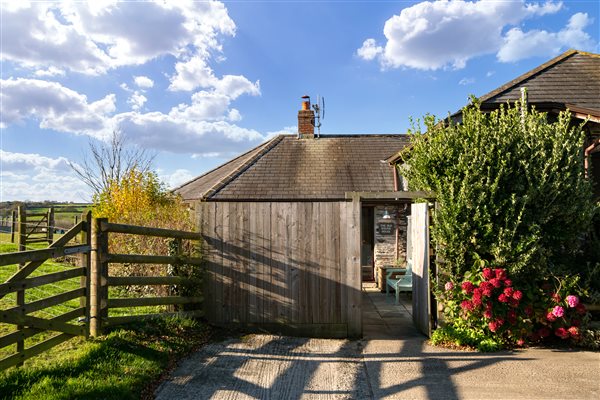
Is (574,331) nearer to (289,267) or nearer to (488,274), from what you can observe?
(488,274)

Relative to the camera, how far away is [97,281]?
5141 mm

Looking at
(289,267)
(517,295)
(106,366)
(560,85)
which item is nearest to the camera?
(106,366)

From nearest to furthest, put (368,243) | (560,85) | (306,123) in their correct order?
1. (560,85)
2. (368,243)
3. (306,123)

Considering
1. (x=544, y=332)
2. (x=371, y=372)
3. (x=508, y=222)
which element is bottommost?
(x=371, y=372)

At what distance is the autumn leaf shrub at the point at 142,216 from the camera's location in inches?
299

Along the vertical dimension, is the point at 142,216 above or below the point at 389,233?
above

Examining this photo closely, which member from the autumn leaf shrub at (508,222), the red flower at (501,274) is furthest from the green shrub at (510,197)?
the red flower at (501,274)

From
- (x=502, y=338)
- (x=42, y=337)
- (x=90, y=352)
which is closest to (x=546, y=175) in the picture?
(x=502, y=338)

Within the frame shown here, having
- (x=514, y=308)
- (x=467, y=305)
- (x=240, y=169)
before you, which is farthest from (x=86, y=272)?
(x=240, y=169)

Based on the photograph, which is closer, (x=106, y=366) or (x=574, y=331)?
(x=106, y=366)

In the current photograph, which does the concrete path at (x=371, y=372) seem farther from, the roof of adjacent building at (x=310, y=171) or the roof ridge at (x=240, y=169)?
the roof of adjacent building at (x=310, y=171)

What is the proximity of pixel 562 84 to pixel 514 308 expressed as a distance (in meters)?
6.92

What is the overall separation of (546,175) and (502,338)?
8.10 ft

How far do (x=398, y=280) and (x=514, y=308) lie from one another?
13.9ft
